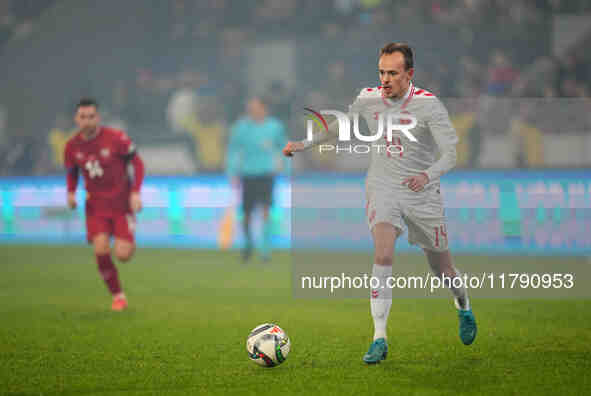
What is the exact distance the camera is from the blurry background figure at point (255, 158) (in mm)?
12438

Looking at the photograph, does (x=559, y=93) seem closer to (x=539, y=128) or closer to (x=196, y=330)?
(x=539, y=128)

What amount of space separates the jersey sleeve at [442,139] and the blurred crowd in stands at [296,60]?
22.5 ft

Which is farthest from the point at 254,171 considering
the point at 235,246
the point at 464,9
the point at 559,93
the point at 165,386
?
the point at 165,386

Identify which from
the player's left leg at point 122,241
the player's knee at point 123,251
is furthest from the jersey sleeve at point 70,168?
the player's knee at point 123,251

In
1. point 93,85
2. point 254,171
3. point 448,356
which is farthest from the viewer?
point 93,85

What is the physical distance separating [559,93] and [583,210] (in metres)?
4.81

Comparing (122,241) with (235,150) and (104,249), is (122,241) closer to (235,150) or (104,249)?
(104,249)

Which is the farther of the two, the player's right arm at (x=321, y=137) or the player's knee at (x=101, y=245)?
the player's knee at (x=101, y=245)

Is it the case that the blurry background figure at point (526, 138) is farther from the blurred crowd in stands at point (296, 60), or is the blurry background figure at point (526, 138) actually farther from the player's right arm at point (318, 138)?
the player's right arm at point (318, 138)

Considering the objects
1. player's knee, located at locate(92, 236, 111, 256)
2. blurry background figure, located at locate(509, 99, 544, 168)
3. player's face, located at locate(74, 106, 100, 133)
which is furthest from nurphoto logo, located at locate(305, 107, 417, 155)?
blurry background figure, located at locate(509, 99, 544, 168)

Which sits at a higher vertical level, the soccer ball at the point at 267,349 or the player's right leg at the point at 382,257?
the player's right leg at the point at 382,257

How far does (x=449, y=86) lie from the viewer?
12.6 m

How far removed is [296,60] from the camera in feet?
59.8

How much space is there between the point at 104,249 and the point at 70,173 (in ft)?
2.65
